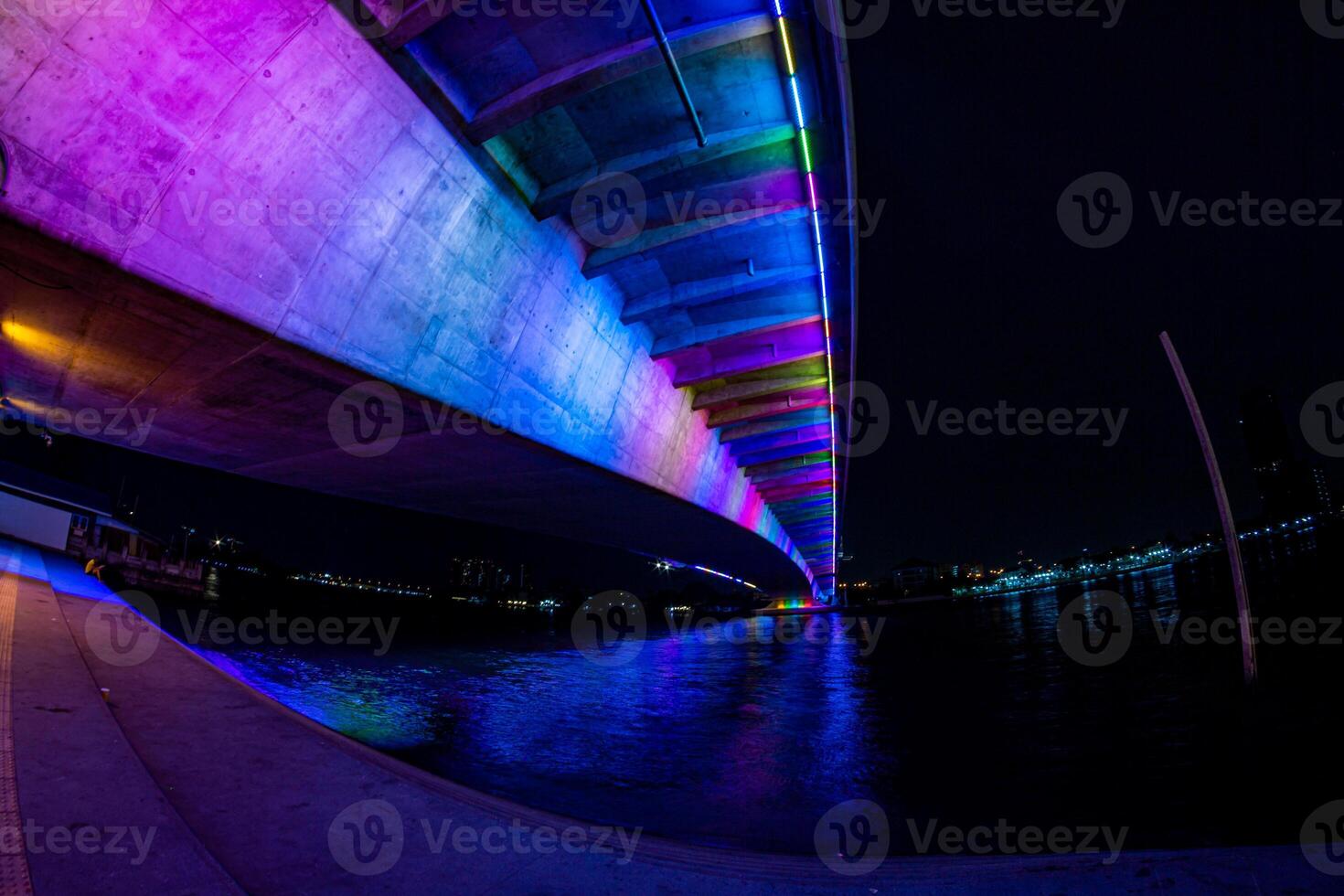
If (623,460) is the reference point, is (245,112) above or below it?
above

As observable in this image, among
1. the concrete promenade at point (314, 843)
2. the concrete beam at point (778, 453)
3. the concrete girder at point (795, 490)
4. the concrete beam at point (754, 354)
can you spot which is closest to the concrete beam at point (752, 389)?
the concrete beam at point (754, 354)

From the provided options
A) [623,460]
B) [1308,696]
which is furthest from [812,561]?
[1308,696]

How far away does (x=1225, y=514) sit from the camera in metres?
9.68

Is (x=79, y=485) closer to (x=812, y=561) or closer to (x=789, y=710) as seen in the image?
(x=789, y=710)

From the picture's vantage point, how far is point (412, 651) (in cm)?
1680

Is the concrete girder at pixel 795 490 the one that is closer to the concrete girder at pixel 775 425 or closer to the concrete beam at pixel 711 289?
the concrete girder at pixel 775 425

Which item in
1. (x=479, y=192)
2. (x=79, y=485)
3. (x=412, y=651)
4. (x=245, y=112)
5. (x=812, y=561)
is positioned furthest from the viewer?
(x=812, y=561)

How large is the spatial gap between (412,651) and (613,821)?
47.9 feet

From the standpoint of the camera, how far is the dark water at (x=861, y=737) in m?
4.73

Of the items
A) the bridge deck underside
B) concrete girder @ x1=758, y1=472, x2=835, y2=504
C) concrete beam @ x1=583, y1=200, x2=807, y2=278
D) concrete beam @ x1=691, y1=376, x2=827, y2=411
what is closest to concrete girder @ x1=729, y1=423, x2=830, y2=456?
concrete beam @ x1=691, y1=376, x2=827, y2=411

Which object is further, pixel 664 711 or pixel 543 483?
pixel 543 483

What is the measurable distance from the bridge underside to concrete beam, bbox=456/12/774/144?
5225mm

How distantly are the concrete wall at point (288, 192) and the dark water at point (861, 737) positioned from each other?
18.3ft

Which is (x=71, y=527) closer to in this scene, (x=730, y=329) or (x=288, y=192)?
(x=288, y=192)
